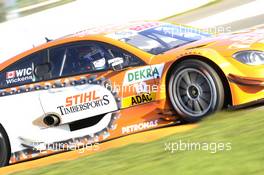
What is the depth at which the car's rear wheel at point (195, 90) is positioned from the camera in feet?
21.6

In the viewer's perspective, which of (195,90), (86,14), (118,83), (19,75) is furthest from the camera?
(86,14)

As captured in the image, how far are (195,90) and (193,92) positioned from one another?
3 centimetres

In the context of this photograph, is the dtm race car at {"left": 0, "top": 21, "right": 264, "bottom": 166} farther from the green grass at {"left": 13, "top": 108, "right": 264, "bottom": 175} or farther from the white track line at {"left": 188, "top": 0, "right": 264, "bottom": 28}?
the white track line at {"left": 188, "top": 0, "right": 264, "bottom": 28}

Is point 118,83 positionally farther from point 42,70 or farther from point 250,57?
point 250,57

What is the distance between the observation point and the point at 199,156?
15.5 ft

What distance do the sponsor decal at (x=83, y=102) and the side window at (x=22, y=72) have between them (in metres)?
0.63

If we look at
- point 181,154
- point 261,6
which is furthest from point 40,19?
point 181,154

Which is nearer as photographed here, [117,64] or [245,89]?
[245,89]

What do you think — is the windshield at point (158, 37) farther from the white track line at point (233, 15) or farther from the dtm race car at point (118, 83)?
the white track line at point (233, 15)

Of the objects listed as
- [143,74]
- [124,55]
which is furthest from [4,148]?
[143,74]

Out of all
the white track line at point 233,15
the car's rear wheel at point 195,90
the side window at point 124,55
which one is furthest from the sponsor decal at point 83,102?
the white track line at point 233,15

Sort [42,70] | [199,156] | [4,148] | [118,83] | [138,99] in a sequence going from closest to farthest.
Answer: [199,156], [138,99], [118,83], [4,148], [42,70]

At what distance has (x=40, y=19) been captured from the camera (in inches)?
714

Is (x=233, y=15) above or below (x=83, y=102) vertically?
above
